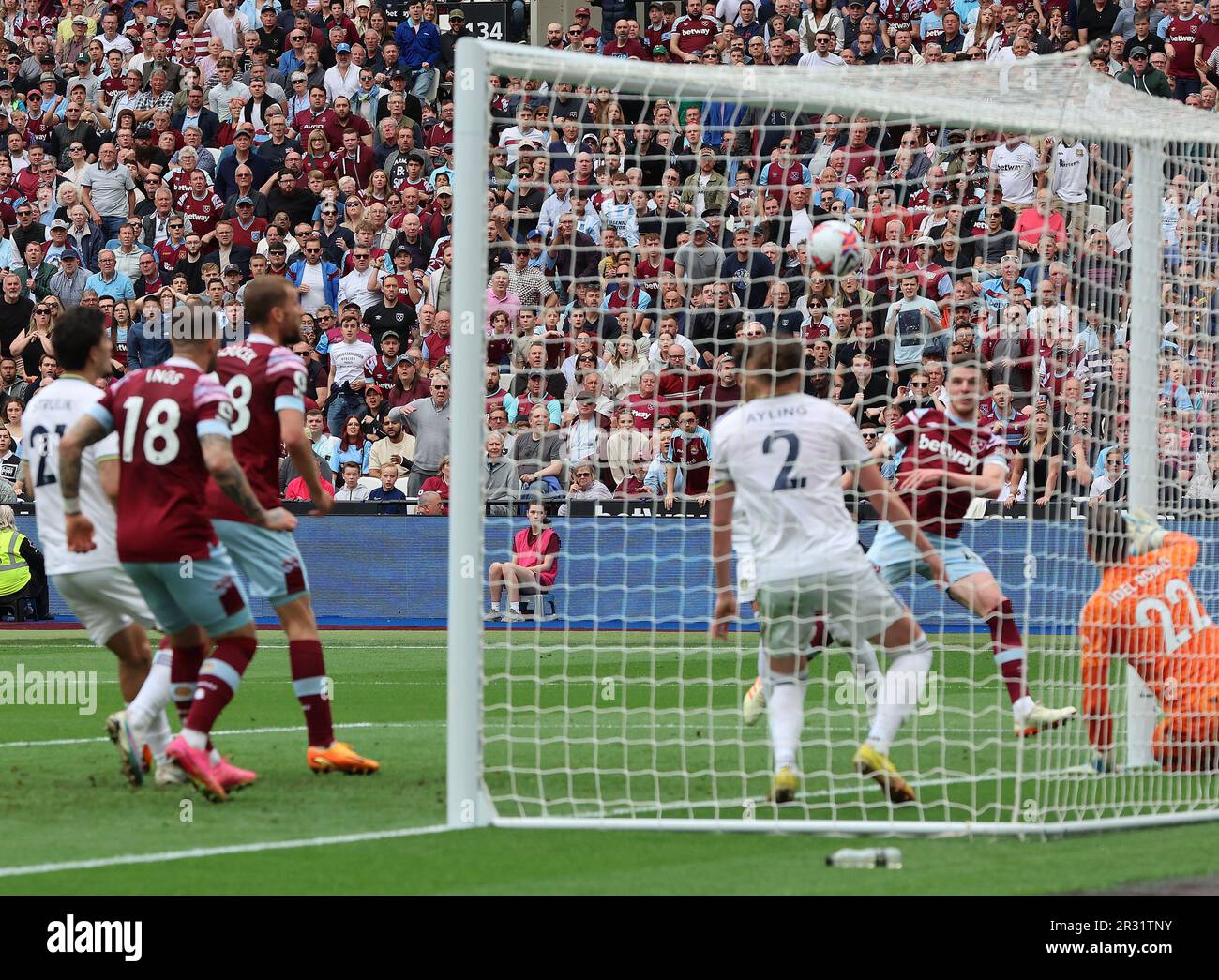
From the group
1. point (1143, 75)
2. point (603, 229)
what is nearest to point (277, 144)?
point (1143, 75)

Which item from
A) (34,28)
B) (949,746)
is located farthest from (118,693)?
(34,28)

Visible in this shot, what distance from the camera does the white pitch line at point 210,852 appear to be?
6828mm

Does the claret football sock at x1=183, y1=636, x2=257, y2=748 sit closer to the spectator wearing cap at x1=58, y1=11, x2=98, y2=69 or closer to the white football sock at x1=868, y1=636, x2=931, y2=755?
the white football sock at x1=868, y1=636, x2=931, y2=755

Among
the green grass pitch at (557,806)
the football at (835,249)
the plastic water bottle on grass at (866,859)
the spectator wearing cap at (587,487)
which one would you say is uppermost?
the football at (835,249)

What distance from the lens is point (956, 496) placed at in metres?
11.2

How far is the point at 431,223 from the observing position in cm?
2220

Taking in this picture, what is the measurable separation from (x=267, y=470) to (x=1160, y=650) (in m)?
4.40

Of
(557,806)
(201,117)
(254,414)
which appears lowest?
(557,806)

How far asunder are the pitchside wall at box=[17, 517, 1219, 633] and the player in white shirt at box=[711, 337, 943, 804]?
5668mm

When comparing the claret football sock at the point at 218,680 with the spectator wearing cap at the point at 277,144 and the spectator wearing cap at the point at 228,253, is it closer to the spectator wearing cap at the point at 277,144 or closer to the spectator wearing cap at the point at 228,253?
the spectator wearing cap at the point at 228,253

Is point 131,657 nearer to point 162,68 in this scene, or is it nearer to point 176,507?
point 176,507

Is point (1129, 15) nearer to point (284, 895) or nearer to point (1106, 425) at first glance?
point (1106, 425)

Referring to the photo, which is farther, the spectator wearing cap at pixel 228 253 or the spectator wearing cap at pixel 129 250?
the spectator wearing cap at pixel 129 250

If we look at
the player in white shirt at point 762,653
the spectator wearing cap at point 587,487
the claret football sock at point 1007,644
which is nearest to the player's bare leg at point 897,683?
the player in white shirt at point 762,653
